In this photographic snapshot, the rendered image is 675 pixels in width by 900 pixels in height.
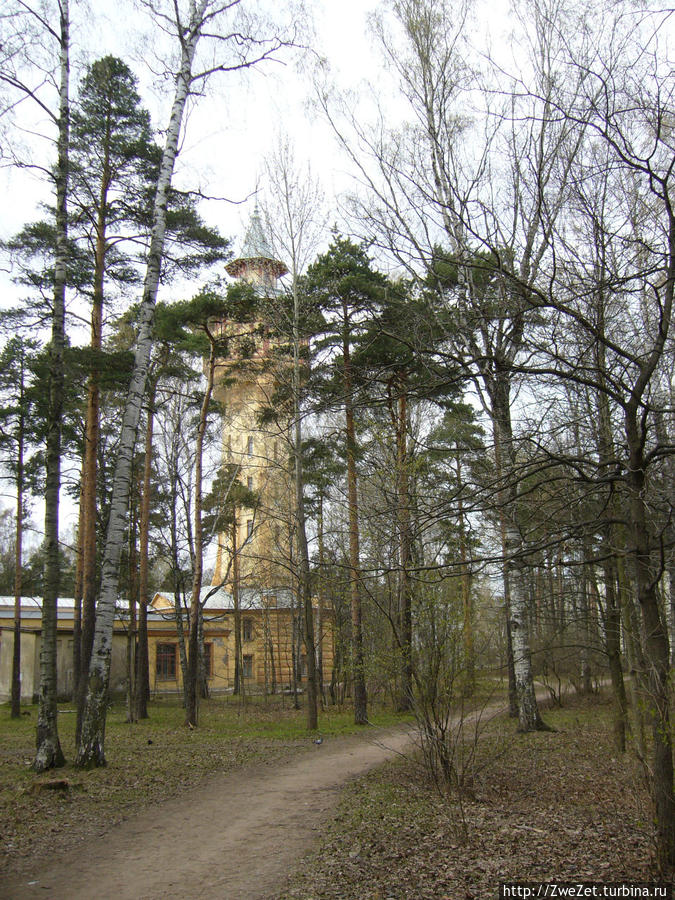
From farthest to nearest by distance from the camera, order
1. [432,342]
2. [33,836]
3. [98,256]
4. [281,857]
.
→ [98,256], [33,836], [281,857], [432,342]

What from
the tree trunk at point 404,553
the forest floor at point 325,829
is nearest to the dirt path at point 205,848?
the forest floor at point 325,829

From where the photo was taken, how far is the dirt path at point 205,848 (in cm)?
464

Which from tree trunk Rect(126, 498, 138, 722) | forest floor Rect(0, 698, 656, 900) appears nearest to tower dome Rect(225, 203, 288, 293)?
A: tree trunk Rect(126, 498, 138, 722)

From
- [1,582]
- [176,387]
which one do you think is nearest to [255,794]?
[176,387]

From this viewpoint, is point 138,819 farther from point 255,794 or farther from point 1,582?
point 1,582

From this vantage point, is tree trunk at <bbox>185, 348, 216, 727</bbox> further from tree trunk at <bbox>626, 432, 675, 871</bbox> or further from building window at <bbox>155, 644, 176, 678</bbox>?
building window at <bbox>155, 644, 176, 678</bbox>

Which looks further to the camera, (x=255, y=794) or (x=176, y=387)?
(x=176, y=387)

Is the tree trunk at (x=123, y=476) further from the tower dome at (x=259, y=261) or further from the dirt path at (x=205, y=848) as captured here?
the tower dome at (x=259, y=261)

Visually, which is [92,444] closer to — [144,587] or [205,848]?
[144,587]

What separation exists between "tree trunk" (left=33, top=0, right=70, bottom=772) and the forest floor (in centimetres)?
59

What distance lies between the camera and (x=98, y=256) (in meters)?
14.2

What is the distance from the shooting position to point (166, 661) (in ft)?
101

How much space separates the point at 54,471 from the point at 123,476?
110cm

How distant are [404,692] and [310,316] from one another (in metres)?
11.2
